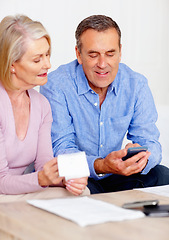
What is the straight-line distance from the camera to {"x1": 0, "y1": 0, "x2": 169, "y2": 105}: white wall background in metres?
3.28

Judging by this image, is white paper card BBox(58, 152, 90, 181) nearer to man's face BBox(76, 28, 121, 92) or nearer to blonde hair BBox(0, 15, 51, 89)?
blonde hair BBox(0, 15, 51, 89)

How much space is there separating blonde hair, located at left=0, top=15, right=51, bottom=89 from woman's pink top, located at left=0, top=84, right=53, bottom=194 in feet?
0.31

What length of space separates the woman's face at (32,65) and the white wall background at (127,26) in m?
1.17

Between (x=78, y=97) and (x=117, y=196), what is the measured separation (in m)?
0.94

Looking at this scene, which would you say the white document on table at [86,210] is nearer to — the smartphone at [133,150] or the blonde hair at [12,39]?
the smartphone at [133,150]

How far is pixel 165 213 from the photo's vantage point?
1.36 meters

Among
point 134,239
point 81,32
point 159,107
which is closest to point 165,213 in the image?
point 134,239

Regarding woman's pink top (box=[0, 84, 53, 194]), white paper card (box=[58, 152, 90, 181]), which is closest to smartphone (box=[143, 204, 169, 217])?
white paper card (box=[58, 152, 90, 181])

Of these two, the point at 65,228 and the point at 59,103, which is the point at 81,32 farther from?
the point at 65,228

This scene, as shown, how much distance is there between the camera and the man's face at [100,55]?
237cm

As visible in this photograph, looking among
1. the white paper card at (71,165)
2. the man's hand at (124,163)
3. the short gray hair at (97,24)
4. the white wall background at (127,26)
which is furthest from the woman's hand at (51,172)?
the white wall background at (127,26)

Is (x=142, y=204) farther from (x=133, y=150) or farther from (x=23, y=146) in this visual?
(x=23, y=146)

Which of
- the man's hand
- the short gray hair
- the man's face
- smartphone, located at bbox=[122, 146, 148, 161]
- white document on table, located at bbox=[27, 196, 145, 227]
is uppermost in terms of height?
the short gray hair

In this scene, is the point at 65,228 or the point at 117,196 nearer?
the point at 65,228
